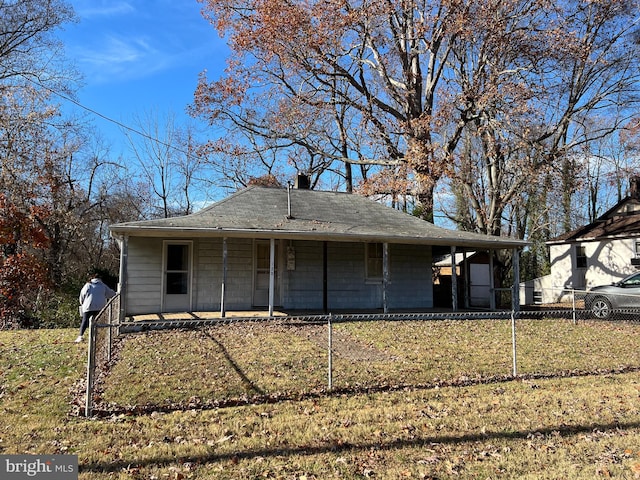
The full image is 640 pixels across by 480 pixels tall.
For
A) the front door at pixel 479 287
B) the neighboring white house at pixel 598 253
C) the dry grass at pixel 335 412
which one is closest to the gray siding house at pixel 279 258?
the dry grass at pixel 335 412

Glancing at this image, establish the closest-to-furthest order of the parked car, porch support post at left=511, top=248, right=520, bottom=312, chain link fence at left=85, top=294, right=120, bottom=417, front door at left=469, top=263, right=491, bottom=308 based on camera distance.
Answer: chain link fence at left=85, top=294, right=120, bottom=417
the parked car
porch support post at left=511, top=248, right=520, bottom=312
front door at left=469, top=263, right=491, bottom=308

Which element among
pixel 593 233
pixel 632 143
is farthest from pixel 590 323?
pixel 632 143

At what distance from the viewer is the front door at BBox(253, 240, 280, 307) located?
1598cm

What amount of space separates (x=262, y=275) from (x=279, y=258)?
2.68ft

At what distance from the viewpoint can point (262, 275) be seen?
1612 centimetres

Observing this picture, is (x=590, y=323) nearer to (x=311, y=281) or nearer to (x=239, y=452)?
(x=311, y=281)

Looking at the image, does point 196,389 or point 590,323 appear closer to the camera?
point 196,389

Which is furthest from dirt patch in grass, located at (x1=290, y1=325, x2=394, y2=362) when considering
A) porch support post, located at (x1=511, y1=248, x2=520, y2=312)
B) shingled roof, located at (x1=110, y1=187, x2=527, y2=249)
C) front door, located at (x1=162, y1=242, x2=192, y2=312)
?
porch support post, located at (x1=511, y1=248, x2=520, y2=312)

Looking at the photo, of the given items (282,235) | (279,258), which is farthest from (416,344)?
(279,258)

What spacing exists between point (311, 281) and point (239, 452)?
38.5 ft

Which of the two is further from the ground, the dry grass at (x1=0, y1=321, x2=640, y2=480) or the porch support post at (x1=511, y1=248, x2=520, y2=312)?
the porch support post at (x1=511, y1=248, x2=520, y2=312)

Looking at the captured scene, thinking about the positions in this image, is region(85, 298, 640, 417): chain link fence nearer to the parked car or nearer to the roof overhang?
the parked car

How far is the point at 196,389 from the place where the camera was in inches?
290

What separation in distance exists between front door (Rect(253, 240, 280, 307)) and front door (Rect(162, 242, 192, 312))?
2.19 meters
